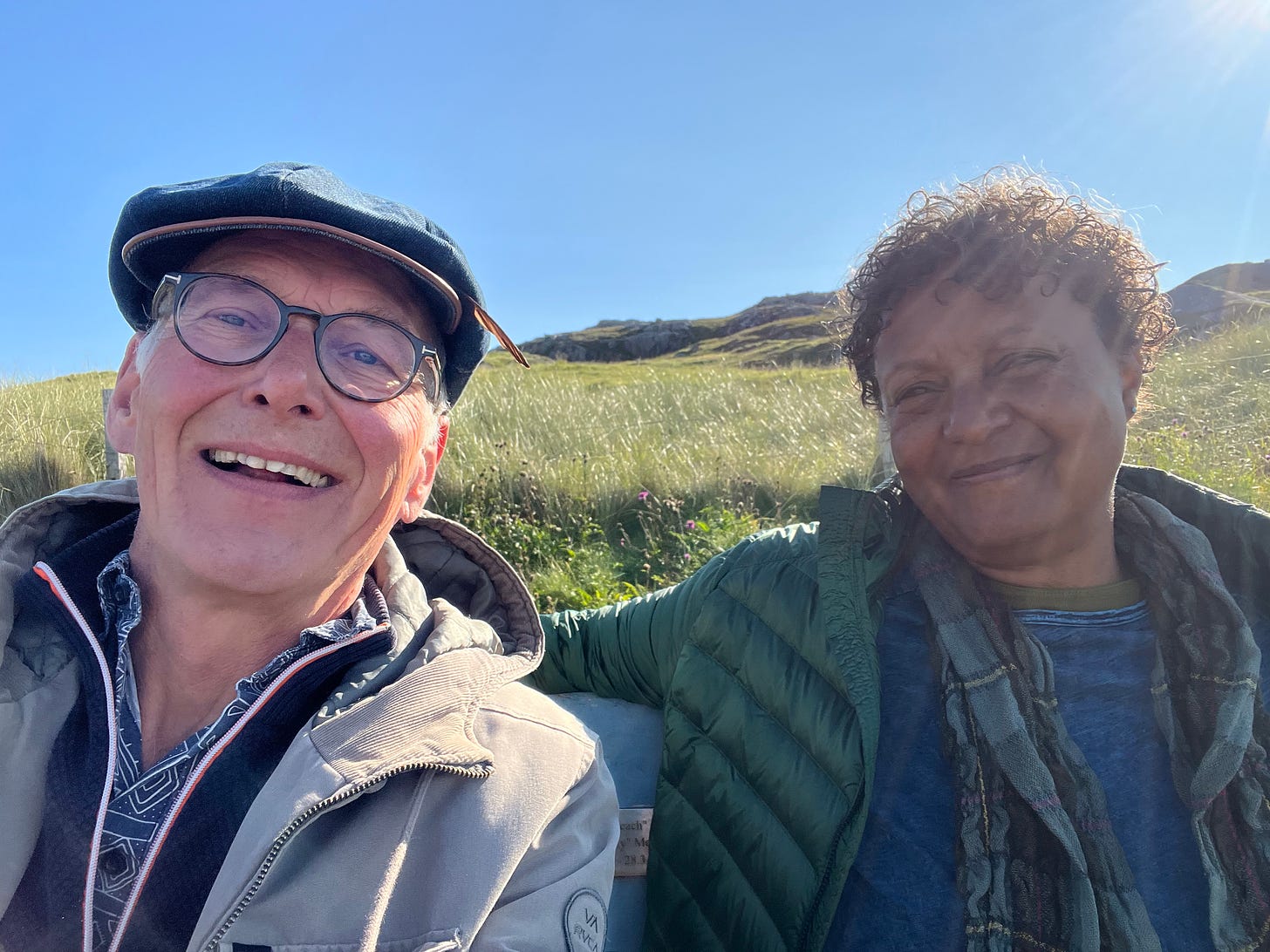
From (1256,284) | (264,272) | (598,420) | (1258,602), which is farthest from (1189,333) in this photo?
(264,272)

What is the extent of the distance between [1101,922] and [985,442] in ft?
3.78

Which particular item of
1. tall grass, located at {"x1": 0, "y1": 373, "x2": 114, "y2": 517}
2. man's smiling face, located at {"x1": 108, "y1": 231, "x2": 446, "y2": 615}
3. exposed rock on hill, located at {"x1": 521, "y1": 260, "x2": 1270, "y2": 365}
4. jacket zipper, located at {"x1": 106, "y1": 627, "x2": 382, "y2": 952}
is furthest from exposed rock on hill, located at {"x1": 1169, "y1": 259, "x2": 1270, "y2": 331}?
tall grass, located at {"x1": 0, "y1": 373, "x2": 114, "y2": 517}

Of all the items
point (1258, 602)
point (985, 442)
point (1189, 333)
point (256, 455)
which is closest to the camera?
point (256, 455)

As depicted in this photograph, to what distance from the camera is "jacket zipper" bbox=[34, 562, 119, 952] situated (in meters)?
1.40

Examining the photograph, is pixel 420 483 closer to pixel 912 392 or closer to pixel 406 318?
pixel 406 318

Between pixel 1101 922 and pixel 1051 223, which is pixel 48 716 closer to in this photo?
pixel 1101 922

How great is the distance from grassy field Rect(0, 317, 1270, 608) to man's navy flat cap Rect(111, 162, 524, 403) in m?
2.77

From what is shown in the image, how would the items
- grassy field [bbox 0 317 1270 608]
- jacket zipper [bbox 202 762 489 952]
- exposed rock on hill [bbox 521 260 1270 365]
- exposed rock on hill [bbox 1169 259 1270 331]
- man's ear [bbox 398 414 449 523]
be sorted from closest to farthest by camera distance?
1. jacket zipper [bbox 202 762 489 952]
2. man's ear [bbox 398 414 449 523]
3. grassy field [bbox 0 317 1270 608]
4. exposed rock on hill [bbox 1169 259 1270 331]
5. exposed rock on hill [bbox 521 260 1270 365]

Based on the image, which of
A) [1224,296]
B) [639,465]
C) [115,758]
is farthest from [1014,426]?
[1224,296]

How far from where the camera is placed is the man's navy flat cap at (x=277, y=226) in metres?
1.60

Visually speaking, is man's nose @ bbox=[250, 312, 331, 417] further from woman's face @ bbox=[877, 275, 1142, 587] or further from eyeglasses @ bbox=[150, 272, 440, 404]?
woman's face @ bbox=[877, 275, 1142, 587]

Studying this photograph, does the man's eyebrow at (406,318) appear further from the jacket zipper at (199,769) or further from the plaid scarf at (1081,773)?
the plaid scarf at (1081,773)

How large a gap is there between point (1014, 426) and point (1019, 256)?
0.49 metres

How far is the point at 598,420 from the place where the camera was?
29.2ft
